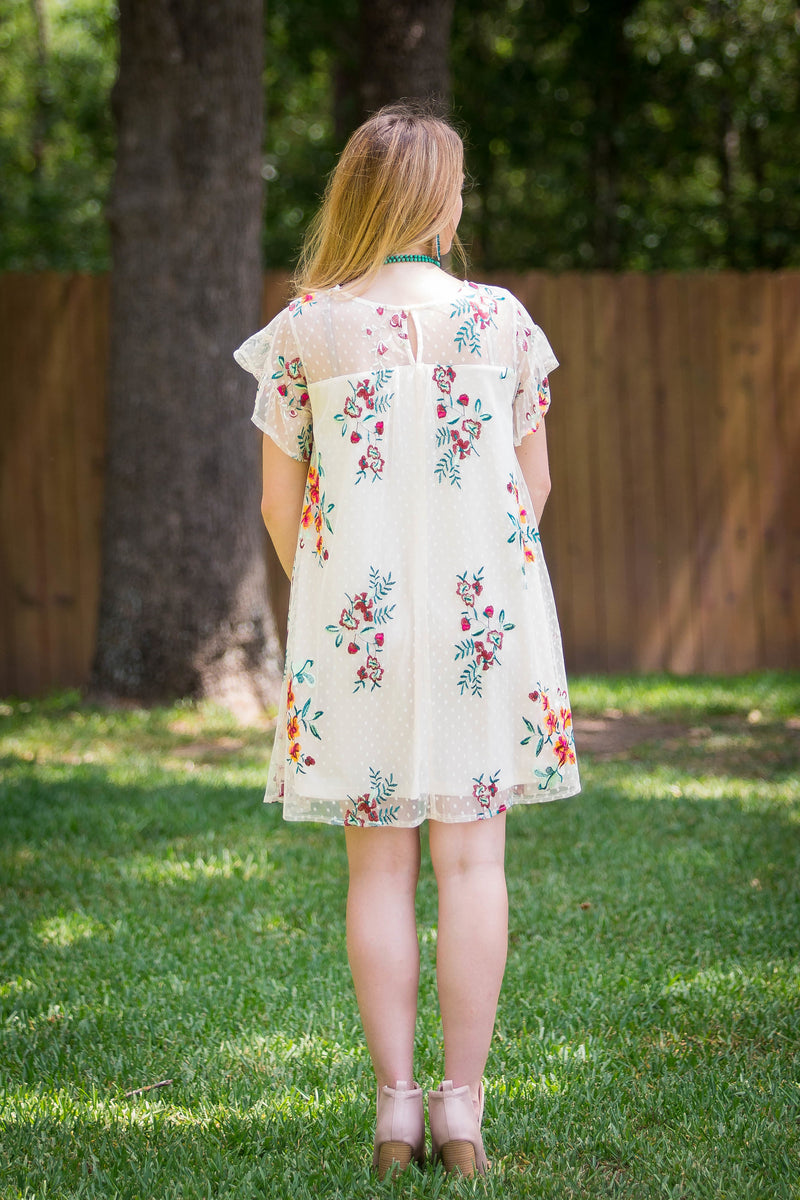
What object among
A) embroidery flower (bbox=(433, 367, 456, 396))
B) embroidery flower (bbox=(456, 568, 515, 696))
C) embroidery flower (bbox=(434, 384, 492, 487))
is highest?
embroidery flower (bbox=(433, 367, 456, 396))

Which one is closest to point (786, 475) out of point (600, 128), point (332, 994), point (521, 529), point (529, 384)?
point (600, 128)

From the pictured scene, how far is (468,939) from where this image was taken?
5.92ft

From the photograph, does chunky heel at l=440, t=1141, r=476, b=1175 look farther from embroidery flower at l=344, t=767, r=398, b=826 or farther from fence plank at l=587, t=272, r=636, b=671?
fence plank at l=587, t=272, r=636, b=671

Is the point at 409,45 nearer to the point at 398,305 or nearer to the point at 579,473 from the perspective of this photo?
the point at 579,473

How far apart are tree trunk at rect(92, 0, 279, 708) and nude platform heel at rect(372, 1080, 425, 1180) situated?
11.8 feet

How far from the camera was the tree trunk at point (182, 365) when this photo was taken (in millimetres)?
5305

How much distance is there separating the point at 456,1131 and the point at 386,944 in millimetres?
293

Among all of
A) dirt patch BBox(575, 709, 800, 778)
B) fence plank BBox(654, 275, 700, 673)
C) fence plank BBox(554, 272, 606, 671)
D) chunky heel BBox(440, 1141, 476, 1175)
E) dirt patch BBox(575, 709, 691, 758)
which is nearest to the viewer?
chunky heel BBox(440, 1141, 476, 1175)

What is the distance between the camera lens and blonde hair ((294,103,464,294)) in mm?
1826

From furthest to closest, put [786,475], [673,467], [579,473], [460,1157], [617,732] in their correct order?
[786,475] < [673,467] < [579,473] < [617,732] < [460,1157]

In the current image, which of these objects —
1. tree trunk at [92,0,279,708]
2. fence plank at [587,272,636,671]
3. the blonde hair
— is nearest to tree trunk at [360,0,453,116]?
tree trunk at [92,0,279,708]

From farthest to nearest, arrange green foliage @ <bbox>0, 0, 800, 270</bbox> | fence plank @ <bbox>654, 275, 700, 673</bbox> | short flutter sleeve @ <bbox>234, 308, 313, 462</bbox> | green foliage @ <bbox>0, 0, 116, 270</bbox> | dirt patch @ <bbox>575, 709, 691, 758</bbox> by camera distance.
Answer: green foliage @ <bbox>0, 0, 116, 270</bbox>, green foliage @ <bbox>0, 0, 800, 270</bbox>, fence plank @ <bbox>654, 275, 700, 673</bbox>, dirt patch @ <bbox>575, 709, 691, 758</bbox>, short flutter sleeve @ <bbox>234, 308, 313, 462</bbox>

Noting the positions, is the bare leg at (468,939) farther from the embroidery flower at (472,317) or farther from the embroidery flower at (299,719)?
the embroidery flower at (472,317)

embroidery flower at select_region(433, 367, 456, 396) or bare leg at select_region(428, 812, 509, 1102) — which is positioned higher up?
embroidery flower at select_region(433, 367, 456, 396)
